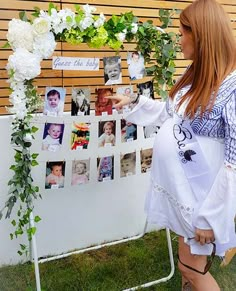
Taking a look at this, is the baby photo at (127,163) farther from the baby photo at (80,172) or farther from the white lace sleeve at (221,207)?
the white lace sleeve at (221,207)

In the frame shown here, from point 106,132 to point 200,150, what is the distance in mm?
1130

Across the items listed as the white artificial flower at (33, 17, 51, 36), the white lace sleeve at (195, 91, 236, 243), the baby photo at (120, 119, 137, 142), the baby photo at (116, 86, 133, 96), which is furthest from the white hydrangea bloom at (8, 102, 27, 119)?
the white lace sleeve at (195, 91, 236, 243)

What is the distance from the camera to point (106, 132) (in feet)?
9.90

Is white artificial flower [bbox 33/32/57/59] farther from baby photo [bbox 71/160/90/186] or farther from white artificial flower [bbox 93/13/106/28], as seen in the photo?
baby photo [bbox 71/160/90/186]

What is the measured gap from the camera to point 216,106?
1868 mm

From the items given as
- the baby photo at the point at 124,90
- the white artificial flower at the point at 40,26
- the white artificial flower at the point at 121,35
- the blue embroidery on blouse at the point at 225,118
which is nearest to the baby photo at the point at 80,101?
the baby photo at the point at 124,90

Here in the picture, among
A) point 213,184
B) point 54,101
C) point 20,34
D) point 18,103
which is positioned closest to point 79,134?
point 54,101

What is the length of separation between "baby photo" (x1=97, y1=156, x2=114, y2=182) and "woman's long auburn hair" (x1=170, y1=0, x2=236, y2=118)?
4.07 ft

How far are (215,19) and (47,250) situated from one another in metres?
2.31

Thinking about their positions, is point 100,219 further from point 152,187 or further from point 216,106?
point 216,106

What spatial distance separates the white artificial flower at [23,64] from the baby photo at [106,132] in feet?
2.79

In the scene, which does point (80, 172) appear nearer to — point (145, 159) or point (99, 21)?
point (145, 159)

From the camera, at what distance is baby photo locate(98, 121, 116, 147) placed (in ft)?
9.82

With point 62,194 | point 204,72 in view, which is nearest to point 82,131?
point 62,194
